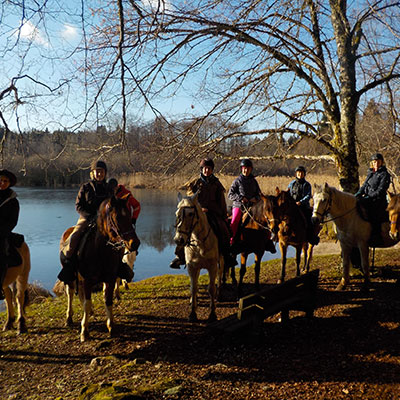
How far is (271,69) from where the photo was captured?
7.89 meters

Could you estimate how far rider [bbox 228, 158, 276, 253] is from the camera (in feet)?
23.7

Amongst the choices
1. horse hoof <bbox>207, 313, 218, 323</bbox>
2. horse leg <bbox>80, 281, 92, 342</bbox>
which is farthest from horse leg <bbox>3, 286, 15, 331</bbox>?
horse hoof <bbox>207, 313, 218, 323</bbox>

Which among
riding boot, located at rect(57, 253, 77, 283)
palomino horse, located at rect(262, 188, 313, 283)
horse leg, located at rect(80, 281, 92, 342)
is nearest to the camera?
horse leg, located at rect(80, 281, 92, 342)

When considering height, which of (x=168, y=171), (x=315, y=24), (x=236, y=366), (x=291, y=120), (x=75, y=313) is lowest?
(x=75, y=313)

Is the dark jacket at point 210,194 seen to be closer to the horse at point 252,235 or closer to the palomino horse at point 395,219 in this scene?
the horse at point 252,235

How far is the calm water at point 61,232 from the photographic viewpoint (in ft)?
43.3

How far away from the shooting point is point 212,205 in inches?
250

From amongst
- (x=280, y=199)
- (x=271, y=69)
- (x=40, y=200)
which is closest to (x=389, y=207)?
(x=280, y=199)

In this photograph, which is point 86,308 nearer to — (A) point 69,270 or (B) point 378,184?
(A) point 69,270

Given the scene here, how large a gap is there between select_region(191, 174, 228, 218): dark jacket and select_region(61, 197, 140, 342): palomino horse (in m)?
1.83

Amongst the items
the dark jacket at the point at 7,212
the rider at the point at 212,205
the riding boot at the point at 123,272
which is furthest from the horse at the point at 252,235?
the dark jacket at the point at 7,212

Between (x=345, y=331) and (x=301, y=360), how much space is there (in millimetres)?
1185

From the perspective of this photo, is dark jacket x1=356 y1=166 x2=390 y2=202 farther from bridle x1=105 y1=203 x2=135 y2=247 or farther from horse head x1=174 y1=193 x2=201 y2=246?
bridle x1=105 y1=203 x2=135 y2=247

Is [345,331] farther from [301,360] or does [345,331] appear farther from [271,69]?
[271,69]
